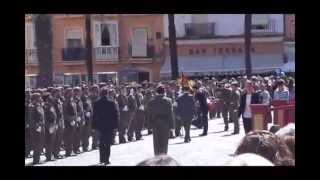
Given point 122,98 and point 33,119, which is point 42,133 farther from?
point 122,98

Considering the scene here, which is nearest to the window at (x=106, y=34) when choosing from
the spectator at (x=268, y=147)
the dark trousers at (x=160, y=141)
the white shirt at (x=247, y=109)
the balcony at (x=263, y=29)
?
the dark trousers at (x=160, y=141)

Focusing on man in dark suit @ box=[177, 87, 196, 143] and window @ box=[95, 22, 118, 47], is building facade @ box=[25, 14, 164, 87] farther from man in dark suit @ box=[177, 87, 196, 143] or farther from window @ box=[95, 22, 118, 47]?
man in dark suit @ box=[177, 87, 196, 143]

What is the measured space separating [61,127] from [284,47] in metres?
2.81

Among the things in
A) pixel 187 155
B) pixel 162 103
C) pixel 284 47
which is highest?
pixel 284 47

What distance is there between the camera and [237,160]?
16.7 ft

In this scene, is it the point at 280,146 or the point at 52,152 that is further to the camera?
the point at 52,152

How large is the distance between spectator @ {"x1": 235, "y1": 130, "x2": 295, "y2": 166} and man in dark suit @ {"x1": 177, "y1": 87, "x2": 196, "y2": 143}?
2.59ft

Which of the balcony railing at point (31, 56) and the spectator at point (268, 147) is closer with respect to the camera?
the spectator at point (268, 147)

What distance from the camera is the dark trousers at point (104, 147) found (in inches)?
319

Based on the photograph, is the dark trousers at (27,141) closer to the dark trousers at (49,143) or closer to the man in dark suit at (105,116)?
the dark trousers at (49,143)

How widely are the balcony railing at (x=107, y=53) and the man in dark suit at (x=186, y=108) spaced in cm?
87

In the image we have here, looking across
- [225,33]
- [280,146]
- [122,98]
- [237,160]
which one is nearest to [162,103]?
[122,98]

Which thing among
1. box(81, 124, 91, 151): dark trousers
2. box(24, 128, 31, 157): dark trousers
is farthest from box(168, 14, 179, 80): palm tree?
box(24, 128, 31, 157): dark trousers

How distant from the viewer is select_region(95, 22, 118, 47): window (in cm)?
821
